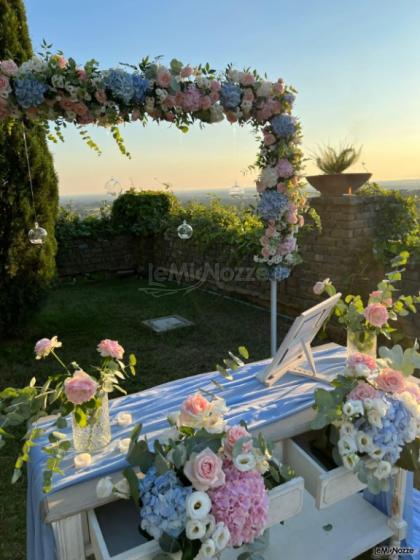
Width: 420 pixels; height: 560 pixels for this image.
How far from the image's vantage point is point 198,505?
0.94 meters

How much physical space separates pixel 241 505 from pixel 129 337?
3.77 m

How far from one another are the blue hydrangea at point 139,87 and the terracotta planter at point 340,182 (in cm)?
257

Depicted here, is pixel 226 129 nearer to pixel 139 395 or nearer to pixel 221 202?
pixel 139 395

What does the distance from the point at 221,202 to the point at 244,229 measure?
1290 millimetres

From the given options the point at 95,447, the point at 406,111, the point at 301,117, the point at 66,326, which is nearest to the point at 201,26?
the point at 301,117

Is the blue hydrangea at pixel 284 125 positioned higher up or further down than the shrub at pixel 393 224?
higher up

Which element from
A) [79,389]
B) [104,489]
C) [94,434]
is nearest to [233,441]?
[104,489]

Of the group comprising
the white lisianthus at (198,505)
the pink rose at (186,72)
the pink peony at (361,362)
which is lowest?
the white lisianthus at (198,505)

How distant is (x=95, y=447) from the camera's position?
1.38m

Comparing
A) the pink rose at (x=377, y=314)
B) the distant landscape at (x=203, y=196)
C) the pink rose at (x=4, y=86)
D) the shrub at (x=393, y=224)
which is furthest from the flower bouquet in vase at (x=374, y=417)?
the distant landscape at (x=203, y=196)

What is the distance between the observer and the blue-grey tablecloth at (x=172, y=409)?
1.28 meters

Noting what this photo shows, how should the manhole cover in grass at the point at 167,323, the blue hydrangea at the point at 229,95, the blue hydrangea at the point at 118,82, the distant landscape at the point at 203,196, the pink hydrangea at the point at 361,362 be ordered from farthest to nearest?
the manhole cover in grass at the point at 167,323
the distant landscape at the point at 203,196
the blue hydrangea at the point at 229,95
the blue hydrangea at the point at 118,82
the pink hydrangea at the point at 361,362

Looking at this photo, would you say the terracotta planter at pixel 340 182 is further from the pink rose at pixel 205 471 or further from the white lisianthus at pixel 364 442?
the pink rose at pixel 205 471

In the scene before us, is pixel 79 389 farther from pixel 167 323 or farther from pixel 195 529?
pixel 167 323
